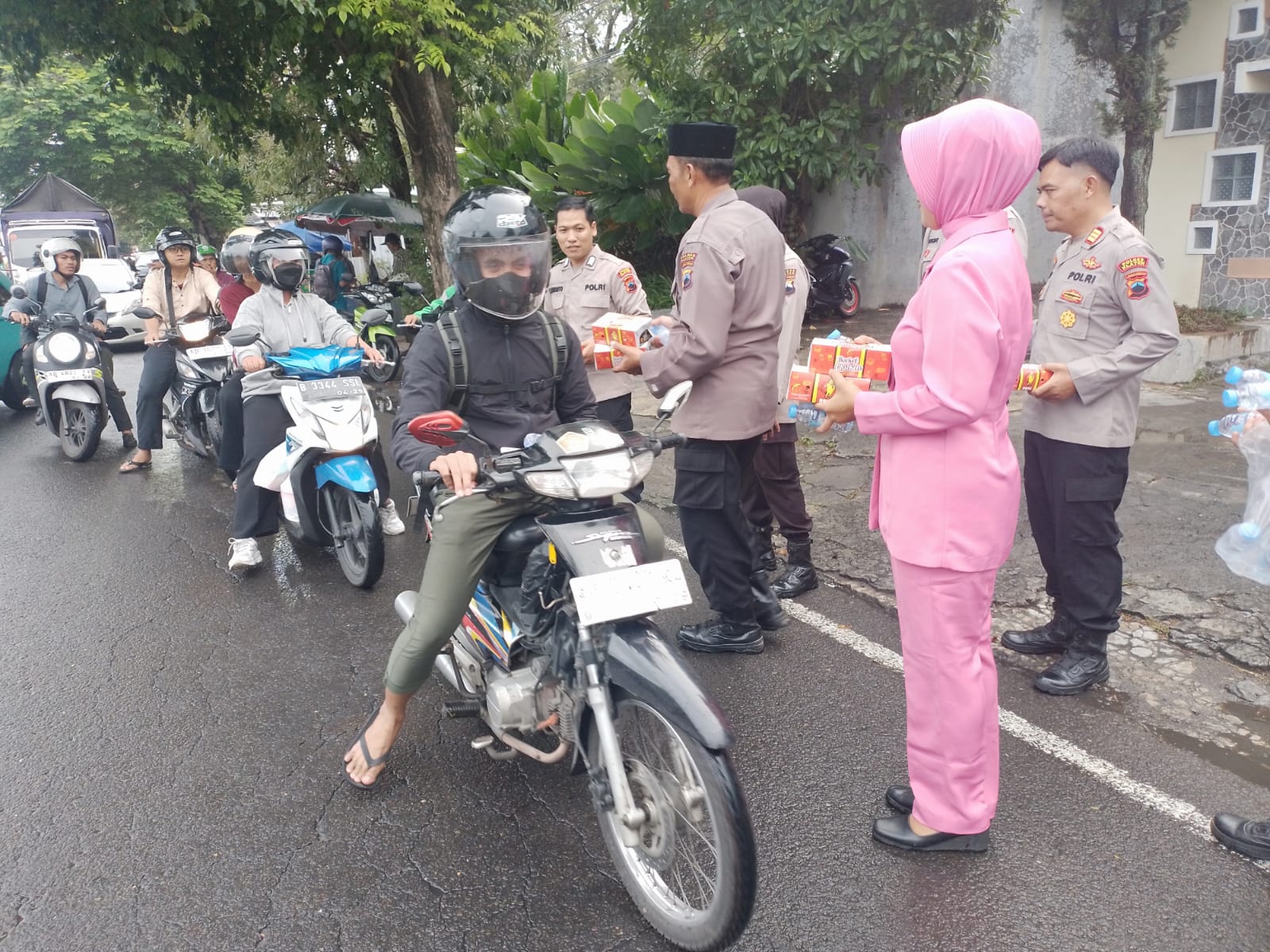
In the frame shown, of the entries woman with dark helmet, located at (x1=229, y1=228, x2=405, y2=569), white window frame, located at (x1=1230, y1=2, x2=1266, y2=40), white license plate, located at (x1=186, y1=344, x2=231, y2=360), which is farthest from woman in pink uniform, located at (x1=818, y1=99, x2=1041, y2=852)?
white window frame, located at (x1=1230, y1=2, x2=1266, y2=40)

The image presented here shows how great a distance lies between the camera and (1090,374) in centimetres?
331

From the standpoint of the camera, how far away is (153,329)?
22.4 ft

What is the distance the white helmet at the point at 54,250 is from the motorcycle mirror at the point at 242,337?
12.4 ft

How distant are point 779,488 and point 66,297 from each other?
658 cm

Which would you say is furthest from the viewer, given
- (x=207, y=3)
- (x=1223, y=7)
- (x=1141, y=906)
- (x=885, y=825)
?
(x=1223, y=7)

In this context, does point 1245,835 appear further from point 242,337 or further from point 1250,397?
point 242,337

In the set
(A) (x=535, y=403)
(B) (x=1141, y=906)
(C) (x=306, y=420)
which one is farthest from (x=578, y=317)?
(B) (x=1141, y=906)

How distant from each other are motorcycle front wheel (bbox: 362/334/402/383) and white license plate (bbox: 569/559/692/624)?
854 cm

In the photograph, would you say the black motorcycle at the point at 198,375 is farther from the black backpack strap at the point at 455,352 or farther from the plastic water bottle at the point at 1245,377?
the plastic water bottle at the point at 1245,377

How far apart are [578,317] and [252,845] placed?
3033mm

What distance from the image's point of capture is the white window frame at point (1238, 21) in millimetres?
10416

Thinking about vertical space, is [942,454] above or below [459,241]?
below

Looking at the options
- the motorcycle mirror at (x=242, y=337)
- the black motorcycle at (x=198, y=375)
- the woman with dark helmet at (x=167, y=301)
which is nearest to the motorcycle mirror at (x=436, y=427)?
the motorcycle mirror at (x=242, y=337)

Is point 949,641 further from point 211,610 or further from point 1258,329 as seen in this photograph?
point 1258,329
